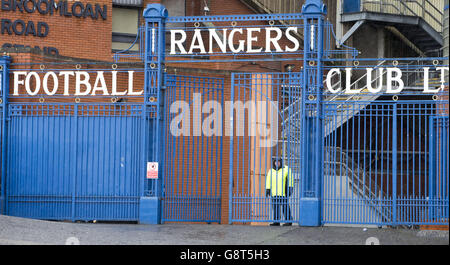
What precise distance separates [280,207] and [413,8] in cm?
Answer: 1618

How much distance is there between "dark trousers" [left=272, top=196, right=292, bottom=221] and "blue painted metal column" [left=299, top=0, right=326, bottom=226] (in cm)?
47

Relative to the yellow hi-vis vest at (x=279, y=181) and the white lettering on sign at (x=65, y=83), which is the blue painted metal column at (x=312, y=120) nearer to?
the yellow hi-vis vest at (x=279, y=181)

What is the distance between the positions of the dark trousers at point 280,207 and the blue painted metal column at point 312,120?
47 centimetres

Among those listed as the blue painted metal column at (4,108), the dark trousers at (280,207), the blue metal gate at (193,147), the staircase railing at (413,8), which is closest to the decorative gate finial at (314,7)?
the blue metal gate at (193,147)

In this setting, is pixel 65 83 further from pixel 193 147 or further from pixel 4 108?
pixel 193 147

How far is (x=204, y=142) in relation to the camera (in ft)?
50.8

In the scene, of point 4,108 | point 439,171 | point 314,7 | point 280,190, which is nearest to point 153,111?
point 4,108

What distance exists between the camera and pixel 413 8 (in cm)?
2706

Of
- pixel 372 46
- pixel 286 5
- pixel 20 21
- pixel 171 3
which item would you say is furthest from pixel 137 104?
pixel 372 46

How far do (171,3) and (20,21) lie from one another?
465cm

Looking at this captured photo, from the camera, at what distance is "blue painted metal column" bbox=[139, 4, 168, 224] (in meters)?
13.7

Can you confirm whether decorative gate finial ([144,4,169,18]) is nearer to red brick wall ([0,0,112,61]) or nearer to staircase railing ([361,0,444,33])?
red brick wall ([0,0,112,61])

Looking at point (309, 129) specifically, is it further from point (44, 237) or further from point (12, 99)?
point (12, 99)

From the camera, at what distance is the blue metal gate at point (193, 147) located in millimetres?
14172
